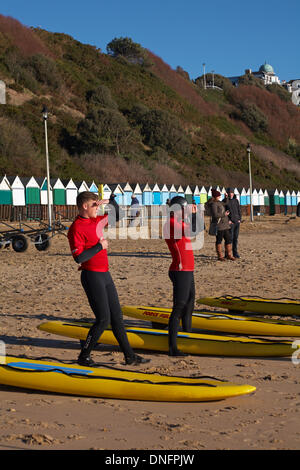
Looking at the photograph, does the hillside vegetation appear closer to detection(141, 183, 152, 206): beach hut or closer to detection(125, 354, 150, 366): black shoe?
detection(141, 183, 152, 206): beach hut

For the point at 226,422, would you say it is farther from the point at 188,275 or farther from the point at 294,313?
the point at 294,313

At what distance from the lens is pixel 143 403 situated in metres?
4.41

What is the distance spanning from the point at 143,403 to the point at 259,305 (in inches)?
151

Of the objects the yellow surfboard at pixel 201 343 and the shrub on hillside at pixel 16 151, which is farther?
the shrub on hillside at pixel 16 151

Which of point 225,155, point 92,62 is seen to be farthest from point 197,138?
point 92,62

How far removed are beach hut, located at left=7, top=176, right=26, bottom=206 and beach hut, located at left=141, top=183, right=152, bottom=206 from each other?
339 inches

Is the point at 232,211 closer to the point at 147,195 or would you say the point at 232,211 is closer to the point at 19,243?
the point at 19,243

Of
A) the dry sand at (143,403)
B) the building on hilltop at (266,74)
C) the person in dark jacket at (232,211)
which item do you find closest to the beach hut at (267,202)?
the person in dark jacket at (232,211)

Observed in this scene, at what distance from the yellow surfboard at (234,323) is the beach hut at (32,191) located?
23.0 meters

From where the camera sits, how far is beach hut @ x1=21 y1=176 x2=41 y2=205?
29.2 metres

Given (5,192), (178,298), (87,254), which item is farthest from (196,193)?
(87,254)

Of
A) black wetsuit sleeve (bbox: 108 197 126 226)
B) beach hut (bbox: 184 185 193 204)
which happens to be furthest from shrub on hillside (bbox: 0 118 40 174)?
black wetsuit sleeve (bbox: 108 197 126 226)

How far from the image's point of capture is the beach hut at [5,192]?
28109 millimetres

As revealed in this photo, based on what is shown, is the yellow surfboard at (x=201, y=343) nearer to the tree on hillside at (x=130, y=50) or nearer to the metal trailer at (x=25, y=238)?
the metal trailer at (x=25, y=238)
